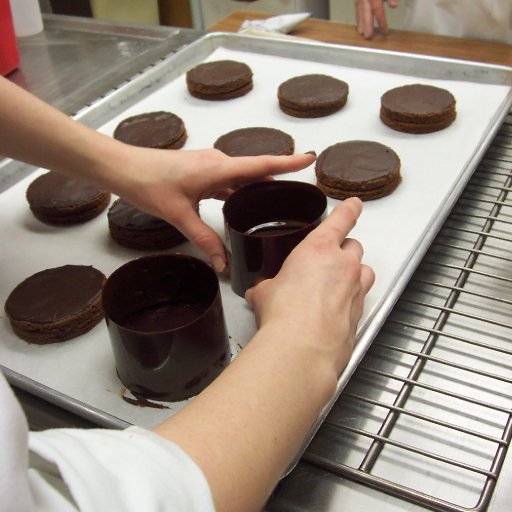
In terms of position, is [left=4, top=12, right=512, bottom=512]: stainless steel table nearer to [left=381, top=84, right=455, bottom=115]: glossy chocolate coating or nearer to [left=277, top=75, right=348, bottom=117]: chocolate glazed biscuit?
[left=381, top=84, right=455, bottom=115]: glossy chocolate coating

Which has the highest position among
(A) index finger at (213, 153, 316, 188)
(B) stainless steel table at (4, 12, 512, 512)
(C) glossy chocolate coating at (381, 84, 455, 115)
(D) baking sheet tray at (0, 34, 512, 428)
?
(A) index finger at (213, 153, 316, 188)

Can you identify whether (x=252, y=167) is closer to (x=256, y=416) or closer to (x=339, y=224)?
(x=339, y=224)

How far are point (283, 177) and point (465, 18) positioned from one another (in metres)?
0.84

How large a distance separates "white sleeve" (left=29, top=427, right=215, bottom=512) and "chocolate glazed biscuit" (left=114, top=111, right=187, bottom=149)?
0.88m

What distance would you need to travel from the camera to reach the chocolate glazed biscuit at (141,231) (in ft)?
3.63

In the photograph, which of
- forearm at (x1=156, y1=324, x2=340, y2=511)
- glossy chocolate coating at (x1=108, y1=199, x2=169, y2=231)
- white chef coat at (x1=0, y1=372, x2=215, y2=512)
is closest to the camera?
white chef coat at (x1=0, y1=372, x2=215, y2=512)

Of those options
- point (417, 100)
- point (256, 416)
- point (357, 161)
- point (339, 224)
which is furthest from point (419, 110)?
point (256, 416)

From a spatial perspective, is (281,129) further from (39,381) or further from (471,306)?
(39,381)

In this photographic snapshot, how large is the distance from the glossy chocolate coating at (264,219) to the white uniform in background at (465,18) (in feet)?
3.43

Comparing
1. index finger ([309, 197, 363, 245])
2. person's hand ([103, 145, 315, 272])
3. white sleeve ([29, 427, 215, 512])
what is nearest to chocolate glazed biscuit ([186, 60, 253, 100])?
person's hand ([103, 145, 315, 272])

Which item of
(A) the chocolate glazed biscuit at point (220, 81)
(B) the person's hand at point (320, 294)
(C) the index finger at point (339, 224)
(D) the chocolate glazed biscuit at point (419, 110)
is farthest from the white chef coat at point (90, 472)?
(A) the chocolate glazed biscuit at point (220, 81)

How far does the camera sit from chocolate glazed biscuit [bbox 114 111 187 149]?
1.33 meters

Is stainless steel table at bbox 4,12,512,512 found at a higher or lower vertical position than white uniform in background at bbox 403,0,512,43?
lower

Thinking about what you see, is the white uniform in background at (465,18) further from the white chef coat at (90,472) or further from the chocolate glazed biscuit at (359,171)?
the white chef coat at (90,472)
